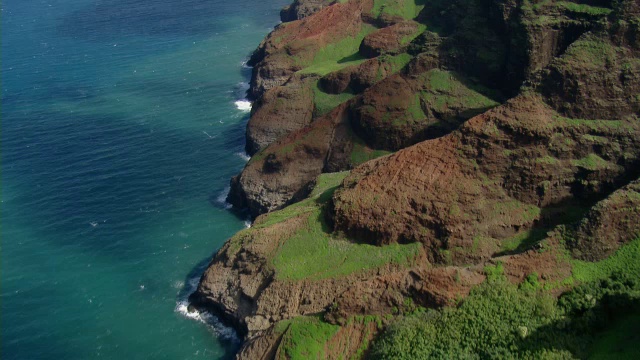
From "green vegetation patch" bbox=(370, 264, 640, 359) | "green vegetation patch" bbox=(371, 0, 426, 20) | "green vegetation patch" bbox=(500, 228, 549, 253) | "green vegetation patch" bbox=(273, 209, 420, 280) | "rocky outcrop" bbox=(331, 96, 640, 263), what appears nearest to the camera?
"green vegetation patch" bbox=(370, 264, 640, 359)

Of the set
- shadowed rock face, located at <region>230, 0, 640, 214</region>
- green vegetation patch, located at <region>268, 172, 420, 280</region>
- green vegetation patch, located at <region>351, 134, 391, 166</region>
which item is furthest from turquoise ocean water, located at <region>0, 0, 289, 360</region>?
green vegetation patch, located at <region>351, 134, 391, 166</region>

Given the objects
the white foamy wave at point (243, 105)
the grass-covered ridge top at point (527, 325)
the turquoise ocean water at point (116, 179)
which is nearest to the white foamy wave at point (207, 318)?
the turquoise ocean water at point (116, 179)

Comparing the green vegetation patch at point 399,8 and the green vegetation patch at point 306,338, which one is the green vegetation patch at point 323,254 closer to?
the green vegetation patch at point 306,338

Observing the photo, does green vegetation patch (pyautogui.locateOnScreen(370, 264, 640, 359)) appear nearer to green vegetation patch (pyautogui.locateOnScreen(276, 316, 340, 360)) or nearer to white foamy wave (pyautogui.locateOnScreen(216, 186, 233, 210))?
green vegetation patch (pyautogui.locateOnScreen(276, 316, 340, 360))

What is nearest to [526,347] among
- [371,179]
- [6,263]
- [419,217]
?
[419,217]

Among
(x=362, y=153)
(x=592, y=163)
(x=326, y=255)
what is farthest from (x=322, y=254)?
(x=592, y=163)

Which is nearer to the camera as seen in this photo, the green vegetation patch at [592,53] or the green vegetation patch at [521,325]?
the green vegetation patch at [521,325]
